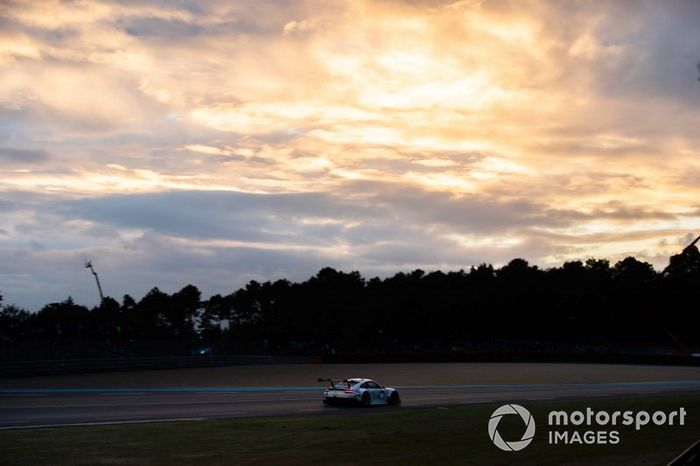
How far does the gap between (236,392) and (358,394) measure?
9.30 meters

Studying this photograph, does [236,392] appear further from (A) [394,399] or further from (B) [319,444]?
(B) [319,444]

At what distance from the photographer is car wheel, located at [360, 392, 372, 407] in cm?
3262

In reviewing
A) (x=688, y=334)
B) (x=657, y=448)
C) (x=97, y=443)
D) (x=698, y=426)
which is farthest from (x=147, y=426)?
(x=688, y=334)

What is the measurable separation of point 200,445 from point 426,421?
8255 mm

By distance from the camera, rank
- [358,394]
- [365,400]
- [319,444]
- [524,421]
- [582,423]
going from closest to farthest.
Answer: [319,444] < [582,423] < [524,421] < [358,394] < [365,400]

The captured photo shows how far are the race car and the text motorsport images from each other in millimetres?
5235

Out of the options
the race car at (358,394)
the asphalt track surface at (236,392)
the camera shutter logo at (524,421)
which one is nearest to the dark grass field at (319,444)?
the camera shutter logo at (524,421)

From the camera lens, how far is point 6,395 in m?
35.7

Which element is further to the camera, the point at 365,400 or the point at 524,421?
the point at 365,400

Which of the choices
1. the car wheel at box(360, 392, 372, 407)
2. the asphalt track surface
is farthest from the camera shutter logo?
the car wheel at box(360, 392, 372, 407)

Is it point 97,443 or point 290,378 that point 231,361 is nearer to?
point 290,378

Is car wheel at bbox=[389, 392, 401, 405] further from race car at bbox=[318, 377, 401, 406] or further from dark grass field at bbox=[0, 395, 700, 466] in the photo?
dark grass field at bbox=[0, 395, 700, 466]

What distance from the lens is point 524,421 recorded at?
79.8 ft

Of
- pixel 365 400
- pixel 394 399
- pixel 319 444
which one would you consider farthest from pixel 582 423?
pixel 394 399
